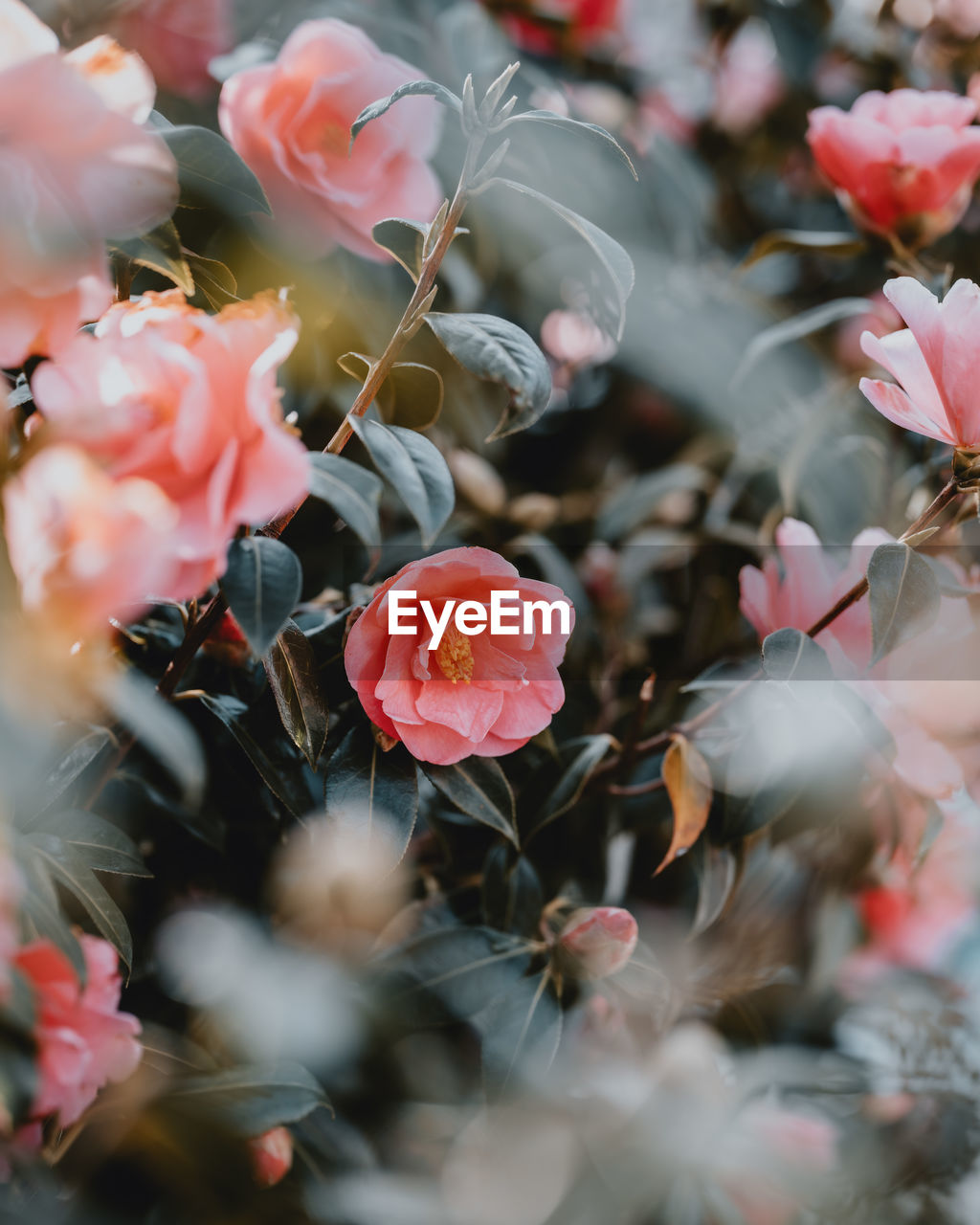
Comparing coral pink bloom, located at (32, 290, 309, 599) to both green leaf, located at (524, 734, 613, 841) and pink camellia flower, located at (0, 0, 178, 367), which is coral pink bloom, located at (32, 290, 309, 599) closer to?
pink camellia flower, located at (0, 0, 178, 367)

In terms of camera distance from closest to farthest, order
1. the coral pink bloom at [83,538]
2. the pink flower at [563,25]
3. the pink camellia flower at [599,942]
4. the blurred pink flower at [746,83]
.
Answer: the coral pink bloom at [83,538], the pink camellia flower at [599,942], the pink flower at [563,25], the blurred pink flower at [746,83]

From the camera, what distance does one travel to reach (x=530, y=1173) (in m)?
0.70

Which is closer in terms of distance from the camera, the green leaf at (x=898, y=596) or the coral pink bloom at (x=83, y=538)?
the coral pink bloom at (x=83, y=538)

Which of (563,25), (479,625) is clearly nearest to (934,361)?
(479,625)

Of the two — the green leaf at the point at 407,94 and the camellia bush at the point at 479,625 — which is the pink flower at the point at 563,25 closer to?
the camellia bush at the point at 479,625

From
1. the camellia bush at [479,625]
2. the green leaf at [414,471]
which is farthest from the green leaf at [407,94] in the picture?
the green leaf at [414,471]

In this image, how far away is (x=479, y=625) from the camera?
41 cm

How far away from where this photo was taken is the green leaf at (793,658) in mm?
412

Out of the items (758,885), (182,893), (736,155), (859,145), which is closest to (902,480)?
(859,145)

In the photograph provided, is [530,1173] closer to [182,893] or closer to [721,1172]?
[721,1172]

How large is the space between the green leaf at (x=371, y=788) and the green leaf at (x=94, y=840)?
10cm

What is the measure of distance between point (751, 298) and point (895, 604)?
57 centimetres

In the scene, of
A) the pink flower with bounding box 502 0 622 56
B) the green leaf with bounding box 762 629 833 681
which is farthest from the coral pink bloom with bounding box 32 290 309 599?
the pink flower with bounding box 502 0 622 56

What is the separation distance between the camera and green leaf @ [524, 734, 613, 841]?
0.51 m
